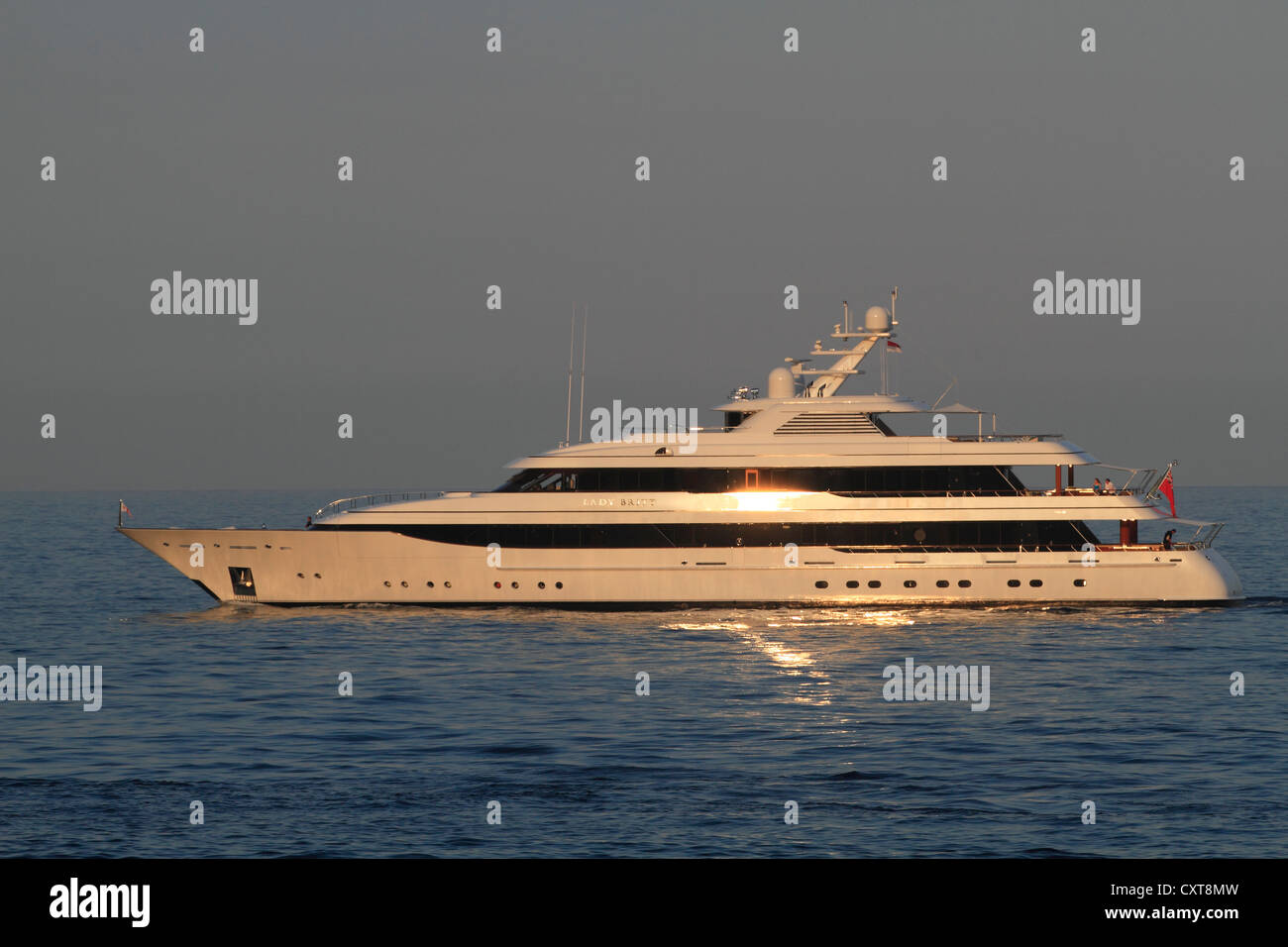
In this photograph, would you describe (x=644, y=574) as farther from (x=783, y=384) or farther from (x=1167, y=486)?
(x=1167, y=486)

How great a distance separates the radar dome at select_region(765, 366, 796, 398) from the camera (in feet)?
125

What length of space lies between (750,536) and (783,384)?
4.59 m

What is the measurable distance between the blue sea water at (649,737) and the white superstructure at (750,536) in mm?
808

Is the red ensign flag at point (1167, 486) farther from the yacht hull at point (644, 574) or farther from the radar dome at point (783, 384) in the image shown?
the radar dome at point (783, 384)

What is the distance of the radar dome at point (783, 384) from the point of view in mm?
38188

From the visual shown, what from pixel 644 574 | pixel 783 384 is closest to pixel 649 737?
pixel 644 574

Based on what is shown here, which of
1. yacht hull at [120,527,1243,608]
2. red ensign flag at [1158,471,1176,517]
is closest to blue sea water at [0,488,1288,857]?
yacht hull at [120,527,1243,608]

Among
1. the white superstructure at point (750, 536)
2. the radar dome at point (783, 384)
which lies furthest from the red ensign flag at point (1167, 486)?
→ the radar dome at point (783, 384)

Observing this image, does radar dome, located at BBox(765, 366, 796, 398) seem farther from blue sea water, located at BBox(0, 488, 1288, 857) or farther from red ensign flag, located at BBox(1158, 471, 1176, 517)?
red ensign flag, located at BBox(1158, 471, 1176, 517)

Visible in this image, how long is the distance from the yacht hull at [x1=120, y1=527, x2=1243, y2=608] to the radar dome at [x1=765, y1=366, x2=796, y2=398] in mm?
4678

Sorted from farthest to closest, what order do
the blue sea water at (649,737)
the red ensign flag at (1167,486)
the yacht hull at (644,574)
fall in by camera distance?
the red ensign flag at (1167,486)
the yacht hull at (644,574)
the blue sea water at (649,737)

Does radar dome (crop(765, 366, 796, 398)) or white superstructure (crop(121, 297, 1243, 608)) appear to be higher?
radar dome (crop(765, 366, 796, 398))
